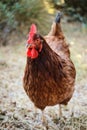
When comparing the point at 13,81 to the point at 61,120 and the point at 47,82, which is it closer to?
the point at 61,120

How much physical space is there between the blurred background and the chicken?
0.39m

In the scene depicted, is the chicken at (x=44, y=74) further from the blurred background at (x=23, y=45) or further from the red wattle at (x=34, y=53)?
the blurred background at (x=23, y=45)

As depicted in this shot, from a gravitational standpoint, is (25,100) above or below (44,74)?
below

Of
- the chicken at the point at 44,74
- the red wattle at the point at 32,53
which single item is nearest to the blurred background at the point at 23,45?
the chicken at the point at 44,74

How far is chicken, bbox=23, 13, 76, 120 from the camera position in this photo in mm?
3617

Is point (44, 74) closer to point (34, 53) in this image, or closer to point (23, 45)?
point (34, 53)

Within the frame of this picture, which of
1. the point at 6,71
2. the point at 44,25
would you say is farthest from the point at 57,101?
the point at 44,25

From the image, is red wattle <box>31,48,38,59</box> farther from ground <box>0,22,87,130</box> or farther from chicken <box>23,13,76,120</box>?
ground <box>0,22,87,130</box>

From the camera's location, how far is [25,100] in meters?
5.20

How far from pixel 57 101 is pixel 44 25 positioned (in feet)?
14.9

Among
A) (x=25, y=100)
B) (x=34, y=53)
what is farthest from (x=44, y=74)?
(x=25, y=100)

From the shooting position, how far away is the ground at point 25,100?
13.7ft

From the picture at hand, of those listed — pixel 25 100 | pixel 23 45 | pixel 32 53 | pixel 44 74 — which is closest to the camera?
pixel 32 53

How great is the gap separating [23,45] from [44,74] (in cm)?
417
